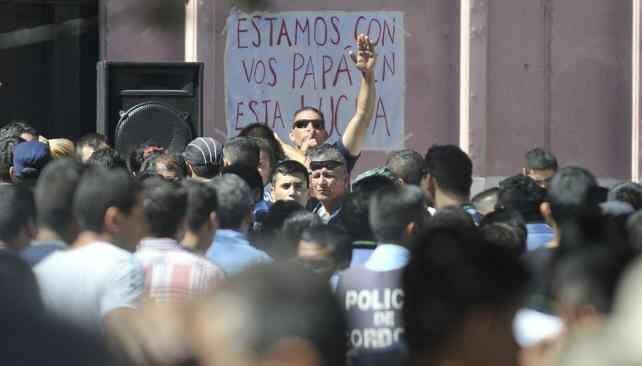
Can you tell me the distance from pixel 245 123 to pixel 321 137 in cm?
383

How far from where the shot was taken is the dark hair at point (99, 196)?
177 inches

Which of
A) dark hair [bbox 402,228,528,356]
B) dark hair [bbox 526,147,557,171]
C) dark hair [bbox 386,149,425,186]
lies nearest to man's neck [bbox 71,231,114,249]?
dark hair [bbox 402,228,528,356]

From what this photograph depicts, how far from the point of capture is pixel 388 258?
469cm

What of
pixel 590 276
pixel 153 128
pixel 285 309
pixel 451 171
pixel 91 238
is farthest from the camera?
pixel 153 128

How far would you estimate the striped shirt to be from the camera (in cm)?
455

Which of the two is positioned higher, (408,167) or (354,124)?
(354,124)

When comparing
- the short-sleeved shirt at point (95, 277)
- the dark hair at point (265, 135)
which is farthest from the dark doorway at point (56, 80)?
the short-sleeved shirt at point (95, 277)

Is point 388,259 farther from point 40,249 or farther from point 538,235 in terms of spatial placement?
point 538,235

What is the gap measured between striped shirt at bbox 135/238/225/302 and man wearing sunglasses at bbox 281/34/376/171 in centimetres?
284

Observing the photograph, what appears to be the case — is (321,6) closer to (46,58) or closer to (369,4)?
(369,4)

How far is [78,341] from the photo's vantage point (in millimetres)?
2320

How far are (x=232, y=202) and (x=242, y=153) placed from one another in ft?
5.69

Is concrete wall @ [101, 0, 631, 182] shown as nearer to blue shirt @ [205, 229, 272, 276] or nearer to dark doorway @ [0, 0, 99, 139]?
dark doorway @ [0, 0, 99, 139]

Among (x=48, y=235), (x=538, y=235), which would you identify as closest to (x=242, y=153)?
(x=538, y=235)
